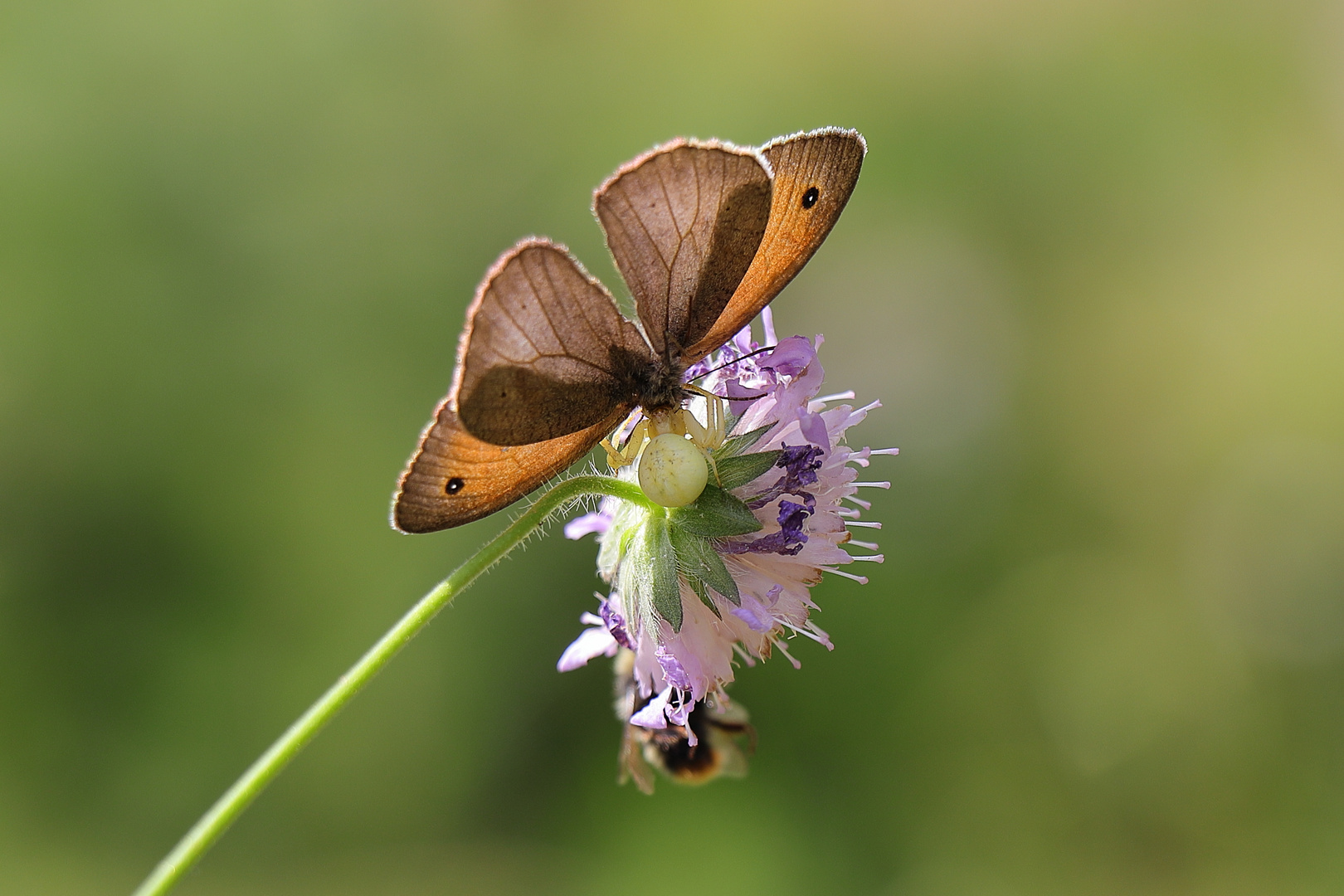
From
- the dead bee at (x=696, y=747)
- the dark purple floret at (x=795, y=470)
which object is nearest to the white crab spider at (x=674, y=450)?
the dark purple floret at (x=795, y=470)

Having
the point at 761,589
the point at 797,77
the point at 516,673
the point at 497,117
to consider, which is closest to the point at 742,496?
the point at 761,589

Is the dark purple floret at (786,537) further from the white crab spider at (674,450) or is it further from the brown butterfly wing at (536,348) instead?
the brown butterfly wing at (536,348)

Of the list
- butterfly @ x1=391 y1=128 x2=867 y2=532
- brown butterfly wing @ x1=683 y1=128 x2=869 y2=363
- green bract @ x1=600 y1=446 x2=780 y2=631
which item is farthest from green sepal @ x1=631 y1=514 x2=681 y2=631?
brown butterfly wing @ x1=683 y1=128 x2=869 y2=363

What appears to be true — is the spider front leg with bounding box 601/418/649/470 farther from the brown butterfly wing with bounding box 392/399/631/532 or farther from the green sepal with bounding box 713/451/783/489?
the brown butterfly wing with bounding box 392/399/631/532

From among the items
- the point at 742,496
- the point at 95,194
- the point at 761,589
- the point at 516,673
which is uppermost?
the point at 95,194

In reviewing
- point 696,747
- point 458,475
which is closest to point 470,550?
point 696,747

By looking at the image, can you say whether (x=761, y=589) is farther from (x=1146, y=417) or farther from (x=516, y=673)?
(x=1146, y=417)
